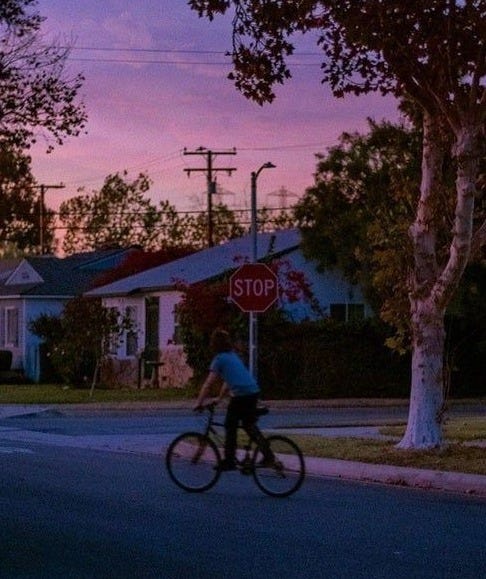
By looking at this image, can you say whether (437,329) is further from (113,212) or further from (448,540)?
(113,212)

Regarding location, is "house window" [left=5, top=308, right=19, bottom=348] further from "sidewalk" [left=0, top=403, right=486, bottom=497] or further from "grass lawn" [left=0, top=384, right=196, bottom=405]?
"sidewalk" [left=0, top=403, right=486, bottom=497]

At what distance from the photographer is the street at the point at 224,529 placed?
11180 millimetres

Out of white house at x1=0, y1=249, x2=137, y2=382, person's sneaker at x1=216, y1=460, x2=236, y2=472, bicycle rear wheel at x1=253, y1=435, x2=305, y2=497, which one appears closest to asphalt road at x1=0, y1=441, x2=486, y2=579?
bicycle rear wheel at x1=253, y1=435, x2=305, y2=497

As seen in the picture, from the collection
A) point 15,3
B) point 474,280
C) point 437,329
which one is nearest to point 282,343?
point 474,280

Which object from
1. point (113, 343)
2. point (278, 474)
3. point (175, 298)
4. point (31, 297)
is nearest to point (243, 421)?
point (278, 474)

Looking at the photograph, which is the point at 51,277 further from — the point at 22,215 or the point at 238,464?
the point at 238,464

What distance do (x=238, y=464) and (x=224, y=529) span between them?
322cm

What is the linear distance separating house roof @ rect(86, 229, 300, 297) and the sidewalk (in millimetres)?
15647

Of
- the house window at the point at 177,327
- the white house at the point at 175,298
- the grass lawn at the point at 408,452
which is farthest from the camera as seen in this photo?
the white house at the point at 175,298

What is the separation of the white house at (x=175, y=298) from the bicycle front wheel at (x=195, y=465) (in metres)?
25.2

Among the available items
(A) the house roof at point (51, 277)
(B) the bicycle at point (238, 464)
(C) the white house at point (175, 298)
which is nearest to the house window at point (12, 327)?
(A) the house roof at point (51, 277)

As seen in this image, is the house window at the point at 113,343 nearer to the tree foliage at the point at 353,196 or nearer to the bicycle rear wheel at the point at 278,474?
the tree foliage at the point at 353,196

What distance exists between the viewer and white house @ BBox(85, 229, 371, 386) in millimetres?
44406

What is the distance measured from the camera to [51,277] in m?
57.2
